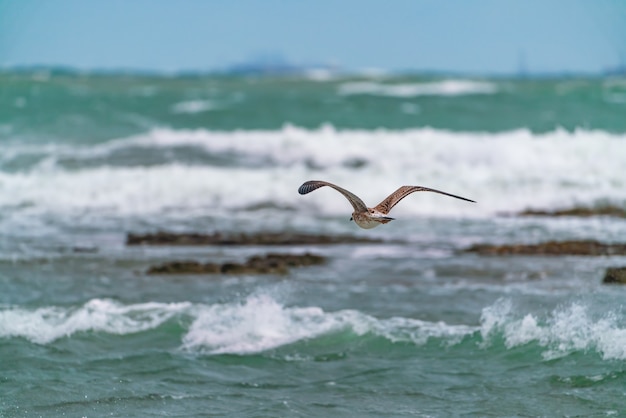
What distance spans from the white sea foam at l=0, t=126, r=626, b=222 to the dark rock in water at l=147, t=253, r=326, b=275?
5.41 meters

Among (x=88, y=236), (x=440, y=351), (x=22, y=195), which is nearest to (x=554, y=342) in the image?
(x=440, y=351)

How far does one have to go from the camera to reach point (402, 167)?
2702cm

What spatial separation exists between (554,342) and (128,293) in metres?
5.65

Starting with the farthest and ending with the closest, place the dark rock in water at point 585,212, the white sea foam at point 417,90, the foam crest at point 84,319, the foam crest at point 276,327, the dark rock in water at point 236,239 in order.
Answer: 1. the white sea foam at point 417,90
2. the dark rock in water at point 585,212
3. the dark rock in water at point 236,239
4. the foam crest at point 84,319
5. the foam crest at point 276,327

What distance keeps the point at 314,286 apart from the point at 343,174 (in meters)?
11.8

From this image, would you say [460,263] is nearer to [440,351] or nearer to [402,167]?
[440,351]

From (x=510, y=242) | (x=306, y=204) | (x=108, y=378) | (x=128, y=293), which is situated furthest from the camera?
(x=306, y=204)

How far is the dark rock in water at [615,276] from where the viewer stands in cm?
1354

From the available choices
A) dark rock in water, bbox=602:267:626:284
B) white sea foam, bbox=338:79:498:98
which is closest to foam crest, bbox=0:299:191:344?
dark rock in water, bbox=602:267:626:284

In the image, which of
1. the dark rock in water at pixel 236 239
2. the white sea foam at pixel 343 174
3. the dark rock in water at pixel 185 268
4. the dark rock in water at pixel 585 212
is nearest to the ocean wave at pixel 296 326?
the dark rock in water at pixel 185 268

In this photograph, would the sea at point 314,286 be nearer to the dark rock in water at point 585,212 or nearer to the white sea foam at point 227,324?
the white sea foam at point 227,324

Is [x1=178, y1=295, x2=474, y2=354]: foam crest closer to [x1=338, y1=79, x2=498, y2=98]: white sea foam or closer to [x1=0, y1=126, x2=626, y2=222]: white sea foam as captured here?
[x1=0, y1=126, x2=626, y2=222]: white sea foam

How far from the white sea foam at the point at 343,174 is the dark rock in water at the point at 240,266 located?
5.41 meters

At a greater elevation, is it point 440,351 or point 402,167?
point 402,167
